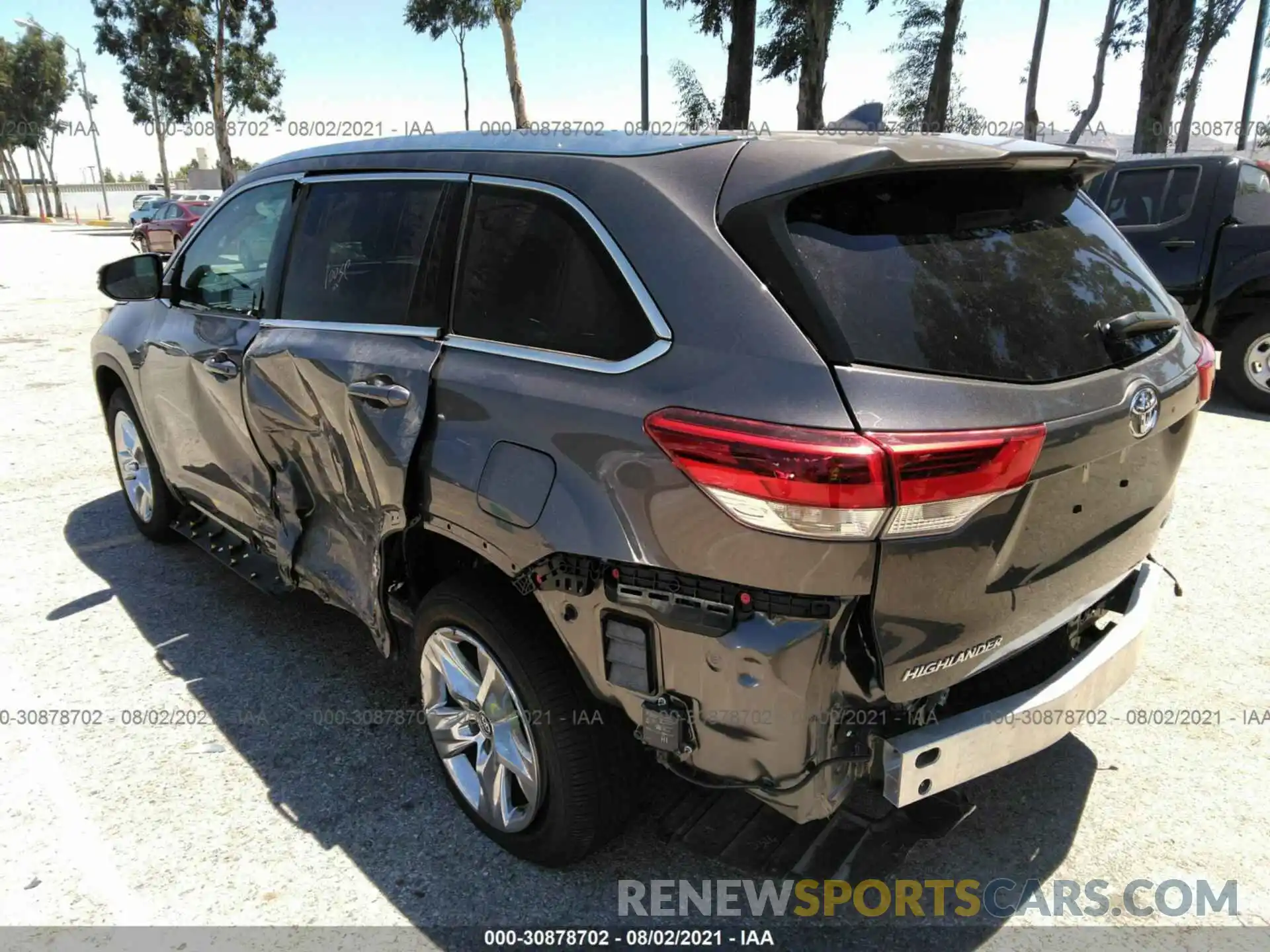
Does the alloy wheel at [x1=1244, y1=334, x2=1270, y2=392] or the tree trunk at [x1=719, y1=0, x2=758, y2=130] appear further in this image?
the tree trunk at [x1=719, y1=0, x2=758, y2=130]

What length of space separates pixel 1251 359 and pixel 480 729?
7613mm

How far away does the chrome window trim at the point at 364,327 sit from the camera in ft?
8.63

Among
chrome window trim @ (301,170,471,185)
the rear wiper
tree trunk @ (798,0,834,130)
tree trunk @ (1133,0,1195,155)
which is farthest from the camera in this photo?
tree trunk @ (1133,0,1195,155)

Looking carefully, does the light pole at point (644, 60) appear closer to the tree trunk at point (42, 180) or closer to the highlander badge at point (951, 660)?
the highlander badge at point (951, 660)

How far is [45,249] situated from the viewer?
29156 mm

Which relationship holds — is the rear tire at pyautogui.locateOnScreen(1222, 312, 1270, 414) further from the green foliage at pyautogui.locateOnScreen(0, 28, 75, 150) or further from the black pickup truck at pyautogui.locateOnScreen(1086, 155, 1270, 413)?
the green foliage at pyautogui.locateOnScreen(0, 28, 75, 150)

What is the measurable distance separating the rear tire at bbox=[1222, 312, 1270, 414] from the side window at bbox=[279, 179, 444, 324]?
7384 mm

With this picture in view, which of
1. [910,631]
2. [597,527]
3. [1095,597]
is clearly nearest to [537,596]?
[597,527]

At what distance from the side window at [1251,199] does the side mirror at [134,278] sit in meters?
Answer: 8.09

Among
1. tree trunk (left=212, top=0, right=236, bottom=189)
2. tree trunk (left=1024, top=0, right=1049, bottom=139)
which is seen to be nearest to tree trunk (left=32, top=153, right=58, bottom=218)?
tree trunk (left=212, top=0, right=236, bottom=189)

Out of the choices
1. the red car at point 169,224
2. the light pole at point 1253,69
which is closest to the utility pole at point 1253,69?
the light pole at point 1253,69

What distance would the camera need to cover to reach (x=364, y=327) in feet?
9.33

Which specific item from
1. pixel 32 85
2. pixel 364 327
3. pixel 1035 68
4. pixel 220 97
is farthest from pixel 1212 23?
pixel 32 85

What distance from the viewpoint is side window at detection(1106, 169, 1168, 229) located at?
25.6ft
